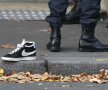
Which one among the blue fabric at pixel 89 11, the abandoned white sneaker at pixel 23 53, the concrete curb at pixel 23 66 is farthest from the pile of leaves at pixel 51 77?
the blue fabric at pixel 89 11

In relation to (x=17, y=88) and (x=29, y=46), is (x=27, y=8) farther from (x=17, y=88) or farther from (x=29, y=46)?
(x=17, y=88)

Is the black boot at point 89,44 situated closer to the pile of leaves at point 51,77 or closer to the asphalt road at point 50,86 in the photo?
the pile of leaves at point 51,77

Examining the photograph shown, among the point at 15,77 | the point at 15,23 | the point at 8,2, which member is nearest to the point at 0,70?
the point at 15,77

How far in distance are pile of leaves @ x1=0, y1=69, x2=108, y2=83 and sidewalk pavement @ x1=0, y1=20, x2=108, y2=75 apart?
0.08 m

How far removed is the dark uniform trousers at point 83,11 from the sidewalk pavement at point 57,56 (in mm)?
360

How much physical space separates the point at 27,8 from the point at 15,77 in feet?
12.4

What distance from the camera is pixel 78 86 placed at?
5430mm

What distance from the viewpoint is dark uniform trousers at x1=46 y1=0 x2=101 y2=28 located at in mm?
6340

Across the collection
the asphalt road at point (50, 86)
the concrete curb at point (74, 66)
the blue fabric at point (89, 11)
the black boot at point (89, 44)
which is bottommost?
the asphalt road at point (50, 86)

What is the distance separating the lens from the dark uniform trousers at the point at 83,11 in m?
6.34

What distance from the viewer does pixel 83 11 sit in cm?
639

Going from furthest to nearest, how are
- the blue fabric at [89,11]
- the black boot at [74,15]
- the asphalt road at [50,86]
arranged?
the black boot at [74,15], the blue fabric at [89,11], the asphalt road at [50,86]

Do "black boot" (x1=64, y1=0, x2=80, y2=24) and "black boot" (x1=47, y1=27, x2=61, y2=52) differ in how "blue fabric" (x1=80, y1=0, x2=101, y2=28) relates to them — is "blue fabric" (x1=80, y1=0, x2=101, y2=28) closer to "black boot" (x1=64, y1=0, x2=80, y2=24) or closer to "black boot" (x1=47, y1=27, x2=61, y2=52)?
"black boot" (x1=47, y1=27, x2=61, y2=52)

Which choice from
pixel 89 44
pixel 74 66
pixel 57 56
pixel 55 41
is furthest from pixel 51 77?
pixel 89 44
